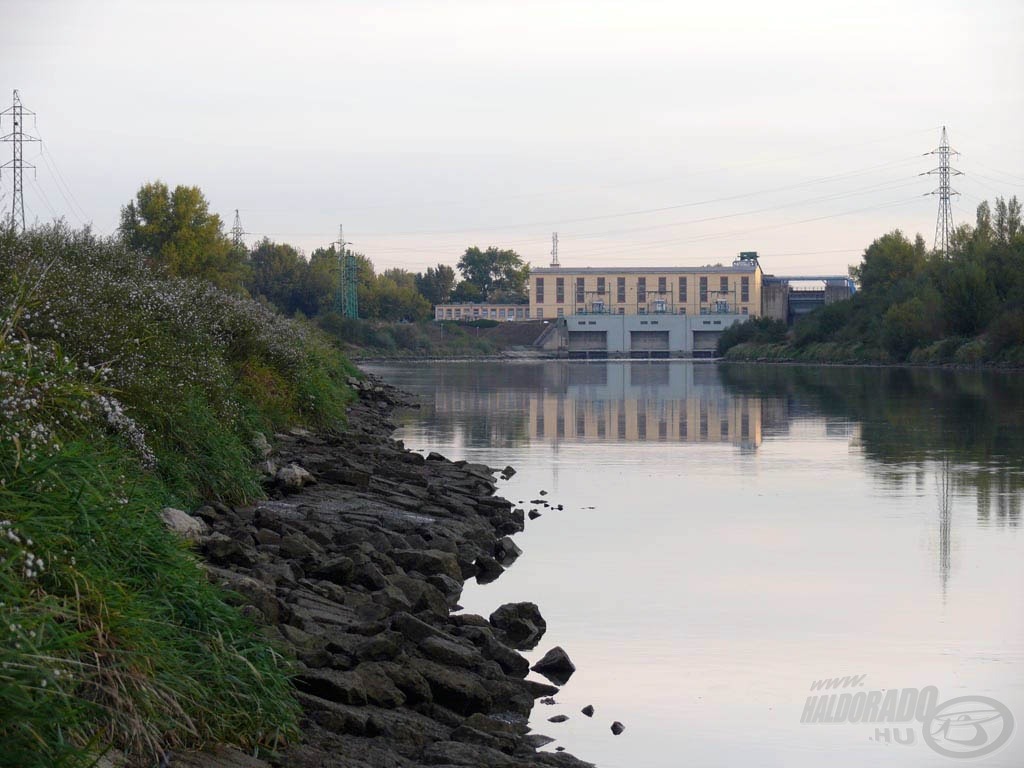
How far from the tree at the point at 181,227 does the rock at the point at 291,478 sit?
50.4m

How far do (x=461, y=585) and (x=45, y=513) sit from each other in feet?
19.5

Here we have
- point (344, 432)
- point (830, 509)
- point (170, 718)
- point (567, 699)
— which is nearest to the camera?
point (170, 718)

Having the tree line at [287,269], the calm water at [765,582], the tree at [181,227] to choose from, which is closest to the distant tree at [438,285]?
the tree line at [287,269]

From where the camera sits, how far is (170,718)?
556 centimetres

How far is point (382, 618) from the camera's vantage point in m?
8.64

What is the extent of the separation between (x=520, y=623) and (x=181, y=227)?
60.1 meters

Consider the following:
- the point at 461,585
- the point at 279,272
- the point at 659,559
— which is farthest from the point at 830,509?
Result: the point at 279,272

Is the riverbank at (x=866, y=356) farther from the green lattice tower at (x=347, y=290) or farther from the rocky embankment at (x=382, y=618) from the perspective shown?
the rocky embankment at (x=382, y=618)

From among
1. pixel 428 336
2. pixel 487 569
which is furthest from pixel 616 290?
pixel 487 569

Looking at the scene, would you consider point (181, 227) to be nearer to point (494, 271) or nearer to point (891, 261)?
point (891, 261)

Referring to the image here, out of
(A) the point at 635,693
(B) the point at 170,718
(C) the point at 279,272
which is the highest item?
(C) the point at 279,272

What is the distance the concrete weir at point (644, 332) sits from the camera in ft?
424

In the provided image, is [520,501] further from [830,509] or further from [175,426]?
[175,426]

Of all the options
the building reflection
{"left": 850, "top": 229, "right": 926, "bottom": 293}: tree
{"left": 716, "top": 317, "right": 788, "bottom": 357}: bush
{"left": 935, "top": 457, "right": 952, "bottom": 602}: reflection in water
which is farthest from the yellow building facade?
{"left": 935, "top": 457, "right": 952, "bottom": 602}: reflection in water
